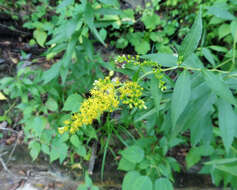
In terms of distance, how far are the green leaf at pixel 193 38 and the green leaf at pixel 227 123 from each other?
48 centimetres

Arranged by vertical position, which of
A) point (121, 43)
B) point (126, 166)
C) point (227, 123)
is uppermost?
point (121, 43)

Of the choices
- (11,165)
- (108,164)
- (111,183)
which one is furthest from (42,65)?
(111,183)

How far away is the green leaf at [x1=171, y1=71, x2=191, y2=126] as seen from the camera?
36.7 inches

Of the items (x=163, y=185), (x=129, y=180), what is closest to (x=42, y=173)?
(x=129, y=180)

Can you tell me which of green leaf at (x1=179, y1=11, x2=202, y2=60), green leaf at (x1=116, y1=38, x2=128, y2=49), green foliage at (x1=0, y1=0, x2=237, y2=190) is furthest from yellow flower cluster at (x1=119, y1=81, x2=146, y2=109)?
green leaf at (x1=116, y1=38, x2=128, y2=49)

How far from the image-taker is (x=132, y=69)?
4.33 ft

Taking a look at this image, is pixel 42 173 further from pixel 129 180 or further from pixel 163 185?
pixel 163 185

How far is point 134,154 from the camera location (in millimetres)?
1974

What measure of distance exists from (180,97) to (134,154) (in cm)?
119

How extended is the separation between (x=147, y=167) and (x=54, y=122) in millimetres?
1267

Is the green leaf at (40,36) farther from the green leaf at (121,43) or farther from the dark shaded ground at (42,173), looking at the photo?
the green leaf at (121,43)

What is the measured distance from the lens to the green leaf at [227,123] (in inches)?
45.6

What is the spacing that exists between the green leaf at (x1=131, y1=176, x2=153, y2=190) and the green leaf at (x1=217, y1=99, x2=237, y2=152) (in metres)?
0.85

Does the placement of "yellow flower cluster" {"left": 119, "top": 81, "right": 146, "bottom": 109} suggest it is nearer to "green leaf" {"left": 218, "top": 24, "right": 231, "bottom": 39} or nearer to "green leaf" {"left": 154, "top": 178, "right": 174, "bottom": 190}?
"green leaf" {"left": 154, "top": 178, "right": 174, "bottom": 190}
